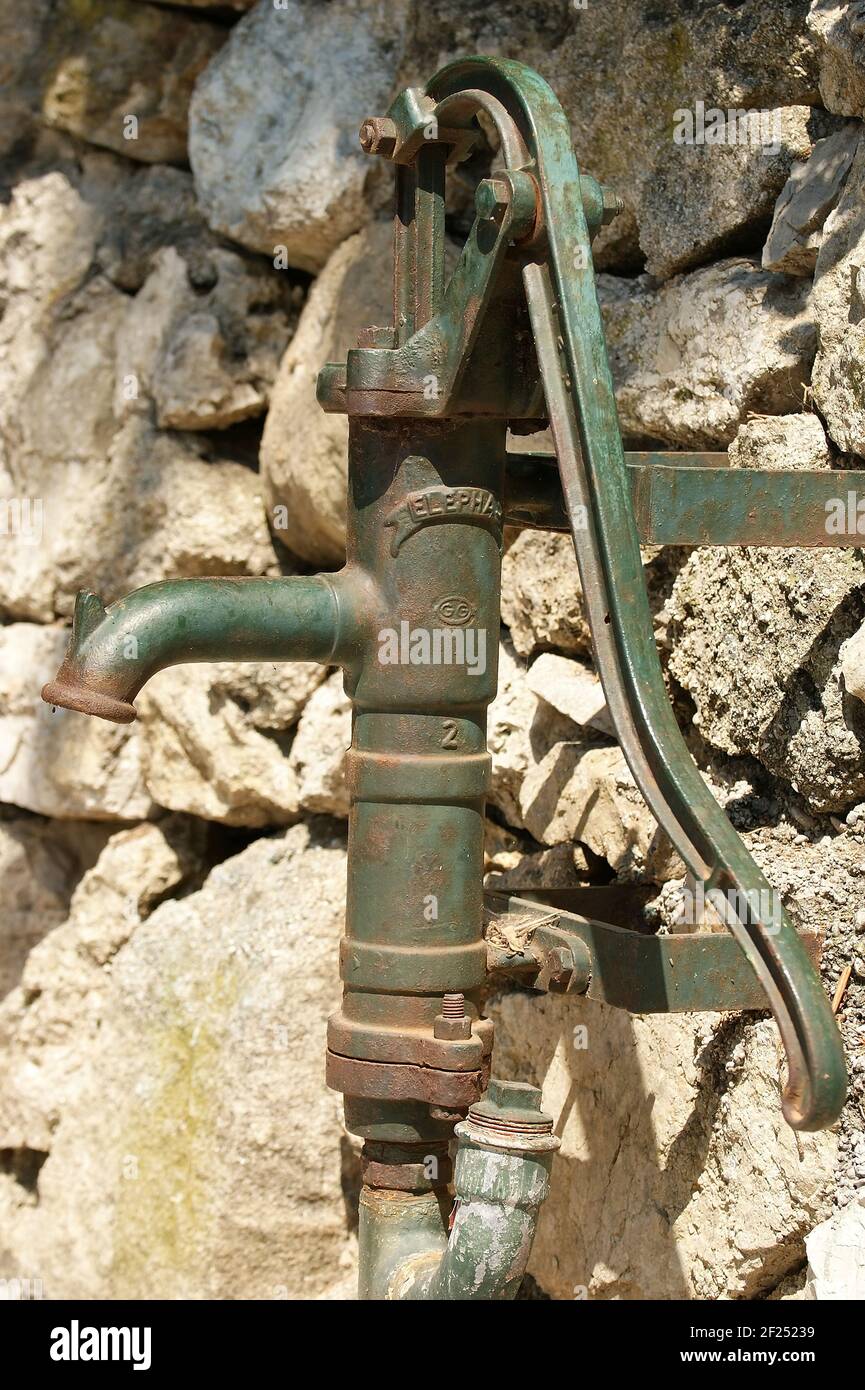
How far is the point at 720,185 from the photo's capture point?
1.95 metres

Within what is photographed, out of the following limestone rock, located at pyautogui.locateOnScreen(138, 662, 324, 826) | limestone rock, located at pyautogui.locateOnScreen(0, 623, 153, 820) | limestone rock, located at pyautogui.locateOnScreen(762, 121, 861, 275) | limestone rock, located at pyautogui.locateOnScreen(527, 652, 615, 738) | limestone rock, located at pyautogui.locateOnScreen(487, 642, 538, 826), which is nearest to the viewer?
limestone rock, located at pyautogui.locateOnScreen(762, 121, 861, 275)

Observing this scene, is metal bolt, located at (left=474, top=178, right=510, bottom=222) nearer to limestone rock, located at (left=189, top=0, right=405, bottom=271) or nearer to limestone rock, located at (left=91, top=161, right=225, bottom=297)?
limestone rock, located at (left=189, top=0, right=405, bottom=271)

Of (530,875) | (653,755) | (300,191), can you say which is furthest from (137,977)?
(653,755)

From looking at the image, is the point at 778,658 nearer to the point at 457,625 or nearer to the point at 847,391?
the point at 847,391

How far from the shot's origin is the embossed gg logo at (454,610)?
1.62m

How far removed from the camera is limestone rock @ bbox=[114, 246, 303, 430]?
2.54 m

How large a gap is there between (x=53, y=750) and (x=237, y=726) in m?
0.37

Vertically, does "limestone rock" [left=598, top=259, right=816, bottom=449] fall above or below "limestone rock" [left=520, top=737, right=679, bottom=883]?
above

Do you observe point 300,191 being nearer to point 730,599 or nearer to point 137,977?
point 730,599

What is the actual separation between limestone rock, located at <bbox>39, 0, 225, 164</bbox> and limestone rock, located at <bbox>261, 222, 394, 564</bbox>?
44 centimetres

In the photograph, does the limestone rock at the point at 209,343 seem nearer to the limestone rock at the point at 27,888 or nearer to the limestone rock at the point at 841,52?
the limestone rock at the point at 27,888

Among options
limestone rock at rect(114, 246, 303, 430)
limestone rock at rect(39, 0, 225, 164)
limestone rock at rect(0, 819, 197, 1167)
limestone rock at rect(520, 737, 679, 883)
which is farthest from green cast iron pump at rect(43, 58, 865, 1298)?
limestone rock at rect(39, 0, 225, 164)

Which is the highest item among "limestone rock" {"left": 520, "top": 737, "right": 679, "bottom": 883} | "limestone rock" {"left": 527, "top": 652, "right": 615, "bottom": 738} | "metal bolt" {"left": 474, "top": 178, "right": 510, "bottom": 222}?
"metal bolt" {"left": 474, "top": 178, "right": 510, "bottom": 222}

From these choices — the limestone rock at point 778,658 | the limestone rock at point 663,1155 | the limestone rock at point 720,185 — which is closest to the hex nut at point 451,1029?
the limestone rock at point 663,1155
